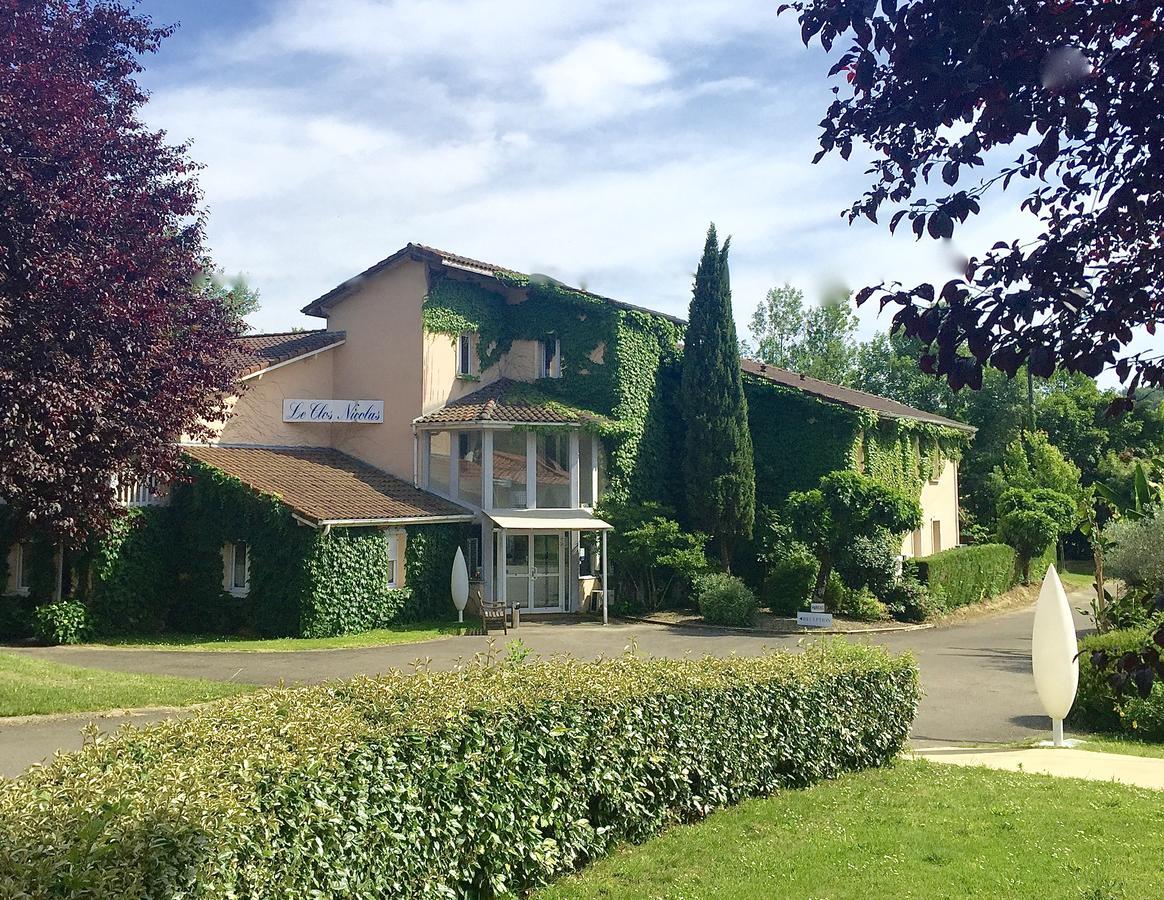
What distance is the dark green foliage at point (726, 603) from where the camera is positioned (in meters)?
25.8

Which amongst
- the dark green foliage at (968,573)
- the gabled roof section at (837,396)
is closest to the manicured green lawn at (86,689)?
the dark green foliage at (968,573)

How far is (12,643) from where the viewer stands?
2233 cm

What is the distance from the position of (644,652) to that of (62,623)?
1244 cm

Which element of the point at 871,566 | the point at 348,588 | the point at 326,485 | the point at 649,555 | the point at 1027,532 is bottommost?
the point at 348,588

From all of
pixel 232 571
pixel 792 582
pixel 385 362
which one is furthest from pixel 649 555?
pixel 232 571

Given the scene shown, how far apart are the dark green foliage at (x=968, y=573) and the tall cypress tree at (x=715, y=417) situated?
5093 mm

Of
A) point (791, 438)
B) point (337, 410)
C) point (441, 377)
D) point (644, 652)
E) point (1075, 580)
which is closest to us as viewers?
point (644, 652)

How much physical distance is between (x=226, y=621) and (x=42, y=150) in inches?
505

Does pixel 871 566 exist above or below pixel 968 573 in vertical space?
above

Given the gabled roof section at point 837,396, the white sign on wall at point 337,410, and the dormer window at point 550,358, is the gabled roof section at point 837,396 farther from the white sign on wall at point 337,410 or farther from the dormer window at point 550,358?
the white sign on wall at point 337,410

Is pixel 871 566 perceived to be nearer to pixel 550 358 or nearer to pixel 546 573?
pixel 546 573

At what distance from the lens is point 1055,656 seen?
40.1ft

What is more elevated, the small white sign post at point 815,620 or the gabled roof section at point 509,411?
the gabled roof section at point 509,411

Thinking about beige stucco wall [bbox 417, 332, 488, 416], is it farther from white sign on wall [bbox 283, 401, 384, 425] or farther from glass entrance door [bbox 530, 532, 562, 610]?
glass entrance door [bbox 530, 532, 562, 610]
